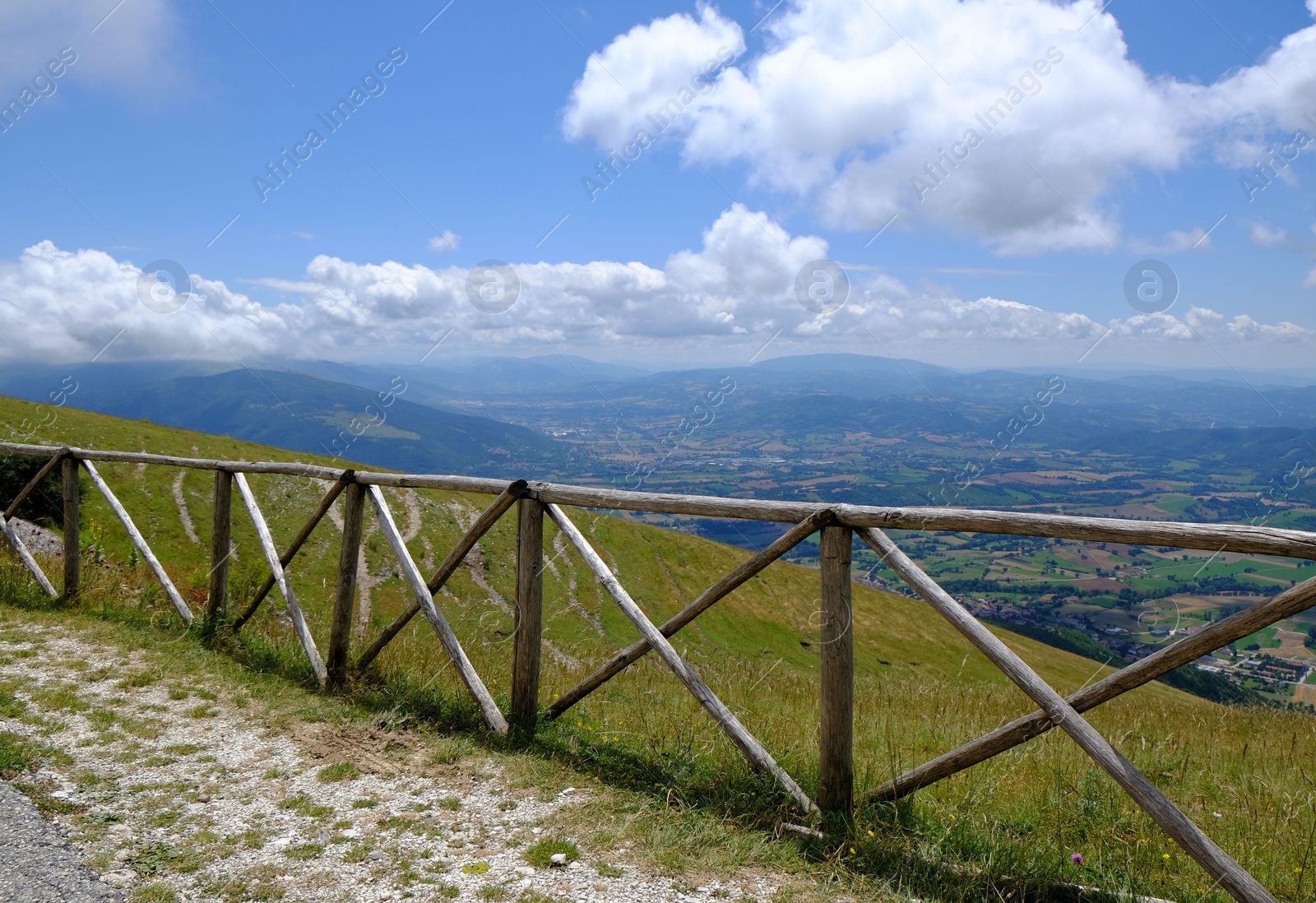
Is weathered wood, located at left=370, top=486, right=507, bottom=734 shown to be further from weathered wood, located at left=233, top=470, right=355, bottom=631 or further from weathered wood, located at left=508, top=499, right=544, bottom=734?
weathered wood, located at left=233, top=470, right=355, bottom=631

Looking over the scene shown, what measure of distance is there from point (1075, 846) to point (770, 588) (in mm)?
62319

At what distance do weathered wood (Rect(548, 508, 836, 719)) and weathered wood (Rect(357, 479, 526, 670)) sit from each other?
1.56 m

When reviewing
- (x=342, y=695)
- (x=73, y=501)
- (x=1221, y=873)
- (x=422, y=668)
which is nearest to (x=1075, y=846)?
(x=1221, y=873)

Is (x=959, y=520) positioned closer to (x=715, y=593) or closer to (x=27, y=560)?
(x=715, y=593)

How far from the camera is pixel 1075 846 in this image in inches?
187

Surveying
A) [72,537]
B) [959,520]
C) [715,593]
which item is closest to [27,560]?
[72,537]

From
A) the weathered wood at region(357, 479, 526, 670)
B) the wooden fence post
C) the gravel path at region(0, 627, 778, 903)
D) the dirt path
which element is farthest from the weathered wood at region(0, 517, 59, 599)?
the dirt path

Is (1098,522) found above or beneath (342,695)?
above

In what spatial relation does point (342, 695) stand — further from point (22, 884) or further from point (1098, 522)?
point (1098, 522)

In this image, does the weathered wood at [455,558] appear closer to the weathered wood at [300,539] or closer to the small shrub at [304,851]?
the weathered wood at [300,539]

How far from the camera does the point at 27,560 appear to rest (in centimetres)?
1198

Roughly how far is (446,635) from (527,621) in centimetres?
112

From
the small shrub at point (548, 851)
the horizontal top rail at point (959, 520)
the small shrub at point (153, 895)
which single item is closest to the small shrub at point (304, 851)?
the small shrub at point (153, 895)

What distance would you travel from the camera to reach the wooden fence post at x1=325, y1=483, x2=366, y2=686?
800cm
